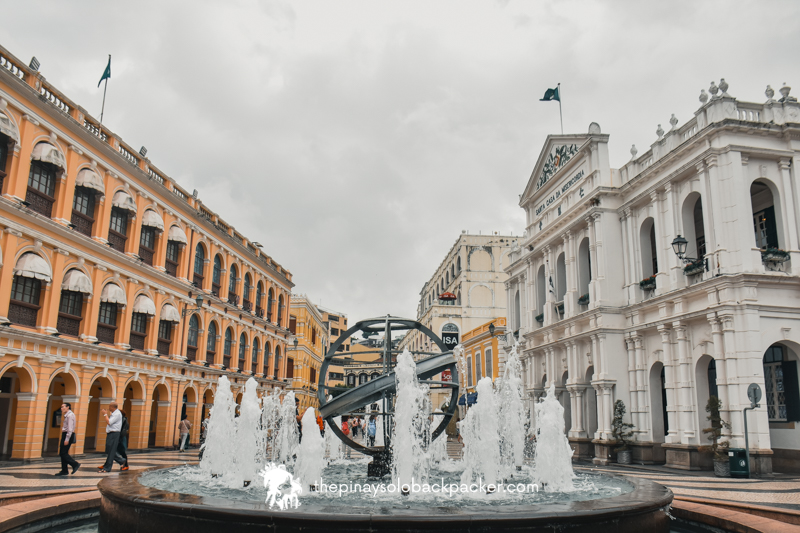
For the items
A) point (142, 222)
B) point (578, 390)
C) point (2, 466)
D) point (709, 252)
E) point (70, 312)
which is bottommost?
point (2, 466)

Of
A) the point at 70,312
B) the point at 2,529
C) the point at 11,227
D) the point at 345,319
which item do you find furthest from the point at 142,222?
the point at 345,319

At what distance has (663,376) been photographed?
71.4 ft

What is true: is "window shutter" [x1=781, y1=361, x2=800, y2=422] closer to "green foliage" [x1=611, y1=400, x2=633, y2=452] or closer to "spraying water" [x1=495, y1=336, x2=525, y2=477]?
"green foliage" [x1=611, y1=400, x2=633, y2=452]

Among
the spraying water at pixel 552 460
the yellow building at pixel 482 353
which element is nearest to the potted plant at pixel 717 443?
the spraying water at pixel 552 460

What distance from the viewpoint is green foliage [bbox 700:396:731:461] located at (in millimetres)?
15984

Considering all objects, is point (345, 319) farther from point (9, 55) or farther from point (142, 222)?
point (9, 55)

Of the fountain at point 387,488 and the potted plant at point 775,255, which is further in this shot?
the potted plant at point 775,255

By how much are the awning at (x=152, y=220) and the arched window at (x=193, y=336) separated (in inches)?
244

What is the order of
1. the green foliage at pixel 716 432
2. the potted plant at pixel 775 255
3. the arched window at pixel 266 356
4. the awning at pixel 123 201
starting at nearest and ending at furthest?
the green foliage at pixel 716 432
the potted plant at pixel 775 255
the awning at pixel 123 201
the arched window at pixel 266 356

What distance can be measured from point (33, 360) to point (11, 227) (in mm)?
4213

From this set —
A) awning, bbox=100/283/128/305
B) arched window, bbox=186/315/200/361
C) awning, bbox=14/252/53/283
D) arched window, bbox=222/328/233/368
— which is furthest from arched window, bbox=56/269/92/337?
arched window, bbox=222/328/233/368

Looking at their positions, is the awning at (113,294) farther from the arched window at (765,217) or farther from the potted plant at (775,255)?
the arched window at (765,217)

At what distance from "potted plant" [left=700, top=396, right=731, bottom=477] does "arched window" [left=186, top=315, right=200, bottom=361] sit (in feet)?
76.6

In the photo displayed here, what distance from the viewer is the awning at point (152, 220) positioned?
25.1 metres
